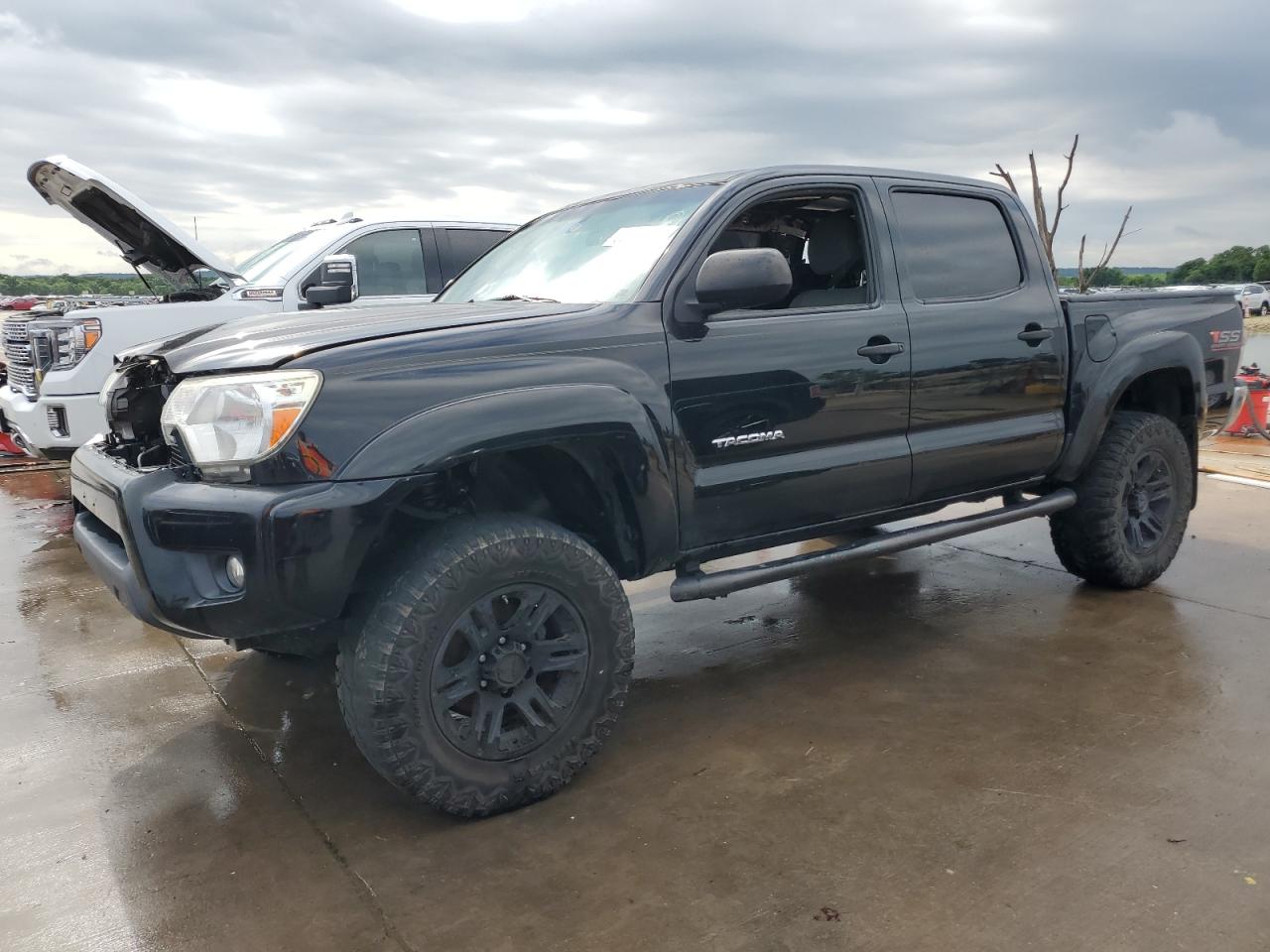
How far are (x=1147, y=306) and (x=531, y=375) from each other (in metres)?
3.17

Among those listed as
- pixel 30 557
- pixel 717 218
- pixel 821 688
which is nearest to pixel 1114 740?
pixel 821 688

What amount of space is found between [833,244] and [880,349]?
57 cm

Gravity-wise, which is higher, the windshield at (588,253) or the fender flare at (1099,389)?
the windshield at (588,253)

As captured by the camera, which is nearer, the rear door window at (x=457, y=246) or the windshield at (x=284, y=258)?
the windshield at (x=284, y=258)

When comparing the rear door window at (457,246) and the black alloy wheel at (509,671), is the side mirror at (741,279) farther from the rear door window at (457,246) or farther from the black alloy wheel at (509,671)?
the rear door window at (457,246)

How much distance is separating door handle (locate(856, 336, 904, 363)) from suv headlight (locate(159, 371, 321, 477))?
6.16ft

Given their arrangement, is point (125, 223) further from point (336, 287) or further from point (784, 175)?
point (784, 175)

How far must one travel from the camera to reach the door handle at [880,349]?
11.4ft

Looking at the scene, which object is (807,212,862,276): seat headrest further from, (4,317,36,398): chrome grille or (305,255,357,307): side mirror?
(4,317,36,398): chrome grille

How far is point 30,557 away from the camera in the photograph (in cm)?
539

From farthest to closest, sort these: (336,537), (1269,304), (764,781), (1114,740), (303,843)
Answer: (1269,304) < (1114,740) < (764,781) < (303,843) < (336,537)

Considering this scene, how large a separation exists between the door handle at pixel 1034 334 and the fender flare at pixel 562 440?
1843 millimetres

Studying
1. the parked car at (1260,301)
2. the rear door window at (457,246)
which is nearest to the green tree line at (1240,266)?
the parked car at (1260,301)

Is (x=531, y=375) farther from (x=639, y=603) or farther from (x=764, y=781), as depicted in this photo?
(x=639, y=603)
